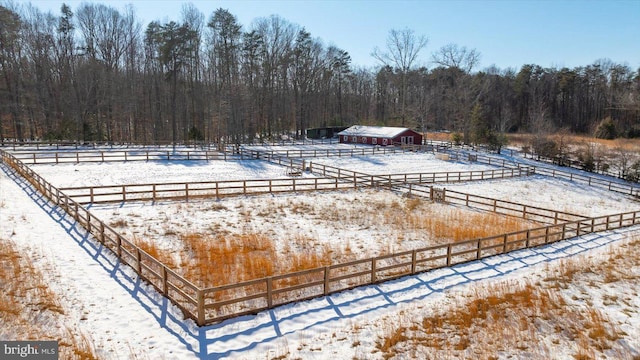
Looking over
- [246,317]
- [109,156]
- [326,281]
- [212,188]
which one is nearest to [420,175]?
[212,188]

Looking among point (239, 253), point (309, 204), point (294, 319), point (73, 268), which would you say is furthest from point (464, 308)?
point (309, 204)

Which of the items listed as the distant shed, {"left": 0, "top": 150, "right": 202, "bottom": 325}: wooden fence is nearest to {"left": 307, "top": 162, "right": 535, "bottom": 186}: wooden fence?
{"left": 0, "top": 150, "right": 202, "bottom": 325}: wooden fence

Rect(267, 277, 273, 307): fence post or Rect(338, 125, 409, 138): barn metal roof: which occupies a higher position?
Rect(338, 125, 409, 138): barn metal roof

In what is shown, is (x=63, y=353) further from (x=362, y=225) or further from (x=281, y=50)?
(x=281, y=50)

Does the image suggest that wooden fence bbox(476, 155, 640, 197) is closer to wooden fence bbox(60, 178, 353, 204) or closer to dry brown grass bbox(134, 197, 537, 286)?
dry brown grass bbox(134, 197, 537, 286)

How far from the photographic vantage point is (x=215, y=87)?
59500 millimetres

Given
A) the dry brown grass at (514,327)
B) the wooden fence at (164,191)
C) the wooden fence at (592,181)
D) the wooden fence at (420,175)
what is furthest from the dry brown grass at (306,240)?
the wooden fence at (592,181)

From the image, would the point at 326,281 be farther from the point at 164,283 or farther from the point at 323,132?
the point at 323,132

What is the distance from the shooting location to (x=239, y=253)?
568 inches

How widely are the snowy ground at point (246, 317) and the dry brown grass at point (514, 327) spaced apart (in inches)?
11.1

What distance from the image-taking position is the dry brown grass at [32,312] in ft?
27.1

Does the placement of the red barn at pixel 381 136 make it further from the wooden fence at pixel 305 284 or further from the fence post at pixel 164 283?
the fence post at pixel 164 283

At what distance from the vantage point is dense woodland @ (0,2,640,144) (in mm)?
49438

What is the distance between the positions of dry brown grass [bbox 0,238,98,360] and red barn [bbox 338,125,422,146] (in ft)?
160
